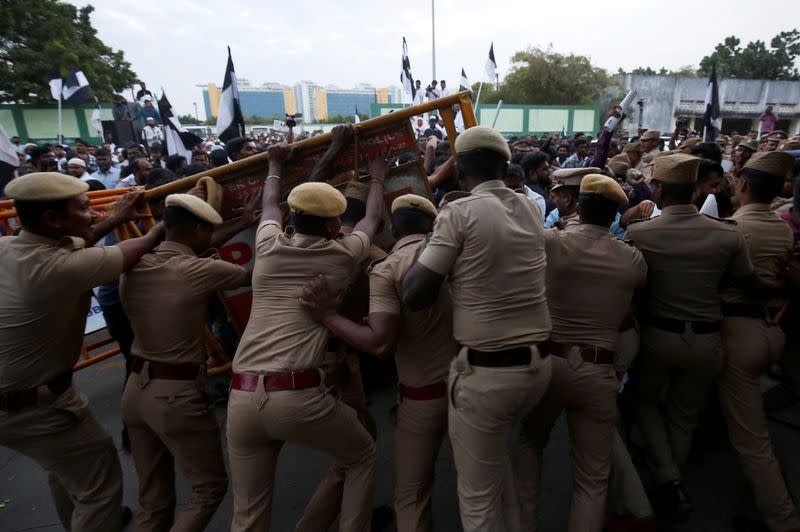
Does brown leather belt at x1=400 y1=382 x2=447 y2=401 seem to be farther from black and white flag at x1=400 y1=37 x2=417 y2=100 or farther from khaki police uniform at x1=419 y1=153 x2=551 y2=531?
black and white flag at x1=400 y1=37 x2=417 y2=100

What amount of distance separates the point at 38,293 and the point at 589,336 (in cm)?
274

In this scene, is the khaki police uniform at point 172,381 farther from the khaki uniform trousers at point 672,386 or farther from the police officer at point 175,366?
the khaki uniform trousers at point 672,386

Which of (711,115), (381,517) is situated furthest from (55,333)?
(711,115)

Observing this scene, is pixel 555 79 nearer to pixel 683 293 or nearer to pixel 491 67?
pixel 491 67

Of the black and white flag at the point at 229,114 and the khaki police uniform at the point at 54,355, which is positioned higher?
the black and white flag at the point at 229,114

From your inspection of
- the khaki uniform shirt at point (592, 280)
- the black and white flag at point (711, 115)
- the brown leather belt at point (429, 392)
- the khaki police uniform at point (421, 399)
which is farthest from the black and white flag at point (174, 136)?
the black and white flag at point (711, 115)

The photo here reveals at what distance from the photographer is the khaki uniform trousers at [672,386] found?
8.69 feet

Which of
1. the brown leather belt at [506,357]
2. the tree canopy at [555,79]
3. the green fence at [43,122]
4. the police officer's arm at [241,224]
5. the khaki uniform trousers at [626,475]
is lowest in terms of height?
the khaki uniform trousers at [626,475]

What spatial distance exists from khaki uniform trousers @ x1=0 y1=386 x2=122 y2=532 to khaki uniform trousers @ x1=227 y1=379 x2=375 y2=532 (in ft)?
2.68

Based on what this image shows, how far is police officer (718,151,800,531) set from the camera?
2.58 metres

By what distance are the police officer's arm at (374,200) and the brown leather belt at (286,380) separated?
2.72ft

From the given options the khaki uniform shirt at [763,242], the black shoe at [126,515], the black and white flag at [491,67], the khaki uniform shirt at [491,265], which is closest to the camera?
the khaki uniform shirt at [491,265]

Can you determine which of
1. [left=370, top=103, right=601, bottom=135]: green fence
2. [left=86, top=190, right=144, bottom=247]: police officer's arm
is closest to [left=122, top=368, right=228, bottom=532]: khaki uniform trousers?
[left=86, top=190, right=144, bottom=247]: police officer's arm

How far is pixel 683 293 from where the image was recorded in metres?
2.62
